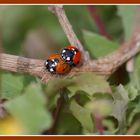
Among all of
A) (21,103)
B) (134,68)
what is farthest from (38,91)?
(134,68)

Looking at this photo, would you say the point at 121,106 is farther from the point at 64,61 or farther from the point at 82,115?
the point at 64,61

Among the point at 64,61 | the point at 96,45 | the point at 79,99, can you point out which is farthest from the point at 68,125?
the point at 96,45

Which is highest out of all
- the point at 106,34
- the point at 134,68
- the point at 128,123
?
the point at 106,34

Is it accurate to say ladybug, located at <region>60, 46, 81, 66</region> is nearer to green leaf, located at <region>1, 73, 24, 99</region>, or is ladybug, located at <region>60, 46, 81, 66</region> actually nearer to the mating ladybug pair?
the mating ladybug pair

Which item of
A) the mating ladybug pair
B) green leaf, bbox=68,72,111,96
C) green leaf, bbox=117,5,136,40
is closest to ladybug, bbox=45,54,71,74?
the mating ladybug pair

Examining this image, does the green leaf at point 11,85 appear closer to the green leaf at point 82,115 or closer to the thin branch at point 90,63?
the thin branch at point 90,63

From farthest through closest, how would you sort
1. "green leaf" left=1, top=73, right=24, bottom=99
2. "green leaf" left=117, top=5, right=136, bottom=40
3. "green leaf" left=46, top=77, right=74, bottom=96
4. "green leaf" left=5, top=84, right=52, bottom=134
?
"green leaf" left=117, top=5, right=136, bottom=40
"green leaf" left=1, top=73, right=24, bottom=99
"green leaf" left=46, top=77, right=74, bottom=96
"green leaf" left=5, top=84, right=52, bottom=134

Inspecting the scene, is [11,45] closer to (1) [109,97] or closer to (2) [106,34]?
(2) [106,34]
